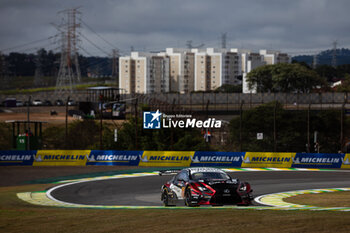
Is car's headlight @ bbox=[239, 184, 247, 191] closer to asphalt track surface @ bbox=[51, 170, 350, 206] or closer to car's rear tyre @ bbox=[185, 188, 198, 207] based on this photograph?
car's rear tyre @ bbox=[185, 188, 198, 207]

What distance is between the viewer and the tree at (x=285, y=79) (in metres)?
118

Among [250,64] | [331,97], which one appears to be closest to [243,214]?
[331,97]

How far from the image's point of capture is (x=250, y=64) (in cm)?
16300

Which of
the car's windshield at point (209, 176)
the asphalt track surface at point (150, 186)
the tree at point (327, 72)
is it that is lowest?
the asphalt track surface at point (150, 186)

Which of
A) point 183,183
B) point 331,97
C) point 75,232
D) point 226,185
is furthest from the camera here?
point 331,97

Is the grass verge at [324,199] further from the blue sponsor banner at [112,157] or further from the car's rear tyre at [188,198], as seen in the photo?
the blue sponsor banner at [112,157]

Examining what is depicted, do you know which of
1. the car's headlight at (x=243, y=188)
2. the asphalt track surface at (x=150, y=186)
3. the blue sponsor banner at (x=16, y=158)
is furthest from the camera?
the blue sponsor banner at (x=16, y=158)

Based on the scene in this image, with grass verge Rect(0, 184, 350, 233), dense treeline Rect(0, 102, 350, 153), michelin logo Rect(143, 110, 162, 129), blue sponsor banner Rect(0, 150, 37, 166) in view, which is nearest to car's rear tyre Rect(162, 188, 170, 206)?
grass verge Rect(0, 184, 350, 233)

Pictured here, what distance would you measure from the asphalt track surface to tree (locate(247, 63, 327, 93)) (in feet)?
295

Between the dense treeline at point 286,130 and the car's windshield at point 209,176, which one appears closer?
the car's windshield at point 209,176

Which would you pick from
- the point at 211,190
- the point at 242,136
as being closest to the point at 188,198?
the point at 211,190

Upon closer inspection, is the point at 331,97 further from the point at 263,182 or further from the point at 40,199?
the point at 40,199

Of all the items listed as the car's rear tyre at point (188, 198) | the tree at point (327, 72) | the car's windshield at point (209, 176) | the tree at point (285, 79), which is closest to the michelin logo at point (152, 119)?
the car's windshield at point (209, 176)

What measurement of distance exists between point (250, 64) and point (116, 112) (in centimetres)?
10960
